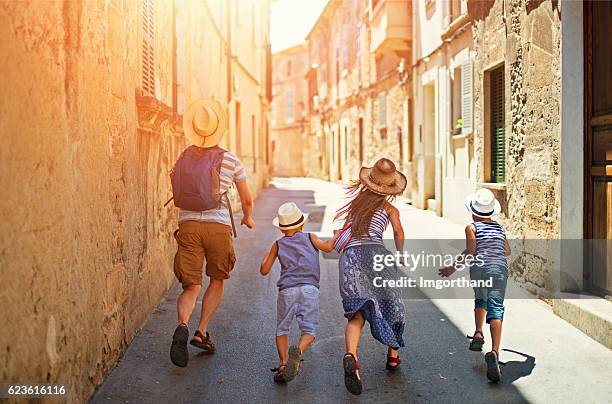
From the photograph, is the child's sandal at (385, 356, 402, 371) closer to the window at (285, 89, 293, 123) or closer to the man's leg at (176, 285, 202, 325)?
the man's leg at (176, 285, 202, 325)

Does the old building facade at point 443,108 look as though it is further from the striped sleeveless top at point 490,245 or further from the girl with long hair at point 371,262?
the girl with long hair at point 371,262

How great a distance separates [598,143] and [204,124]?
321 centimetres

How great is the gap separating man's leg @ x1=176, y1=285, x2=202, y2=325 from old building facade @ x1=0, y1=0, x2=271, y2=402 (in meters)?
0.40

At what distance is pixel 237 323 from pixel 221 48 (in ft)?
30.5

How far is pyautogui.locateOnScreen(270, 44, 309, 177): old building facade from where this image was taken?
164 ft

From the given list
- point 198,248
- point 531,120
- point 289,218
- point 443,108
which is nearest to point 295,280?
point 289,218

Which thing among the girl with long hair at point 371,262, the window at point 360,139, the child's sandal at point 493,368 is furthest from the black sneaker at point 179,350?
the window at point 360,139

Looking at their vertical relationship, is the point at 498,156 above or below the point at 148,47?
below

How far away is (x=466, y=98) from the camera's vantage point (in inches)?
502

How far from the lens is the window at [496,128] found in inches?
384

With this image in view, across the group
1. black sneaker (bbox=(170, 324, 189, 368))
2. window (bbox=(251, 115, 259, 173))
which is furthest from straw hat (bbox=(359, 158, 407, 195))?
window (bbox=(251, 115, 259, 173))

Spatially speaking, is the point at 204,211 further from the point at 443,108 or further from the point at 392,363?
the point at 443,108

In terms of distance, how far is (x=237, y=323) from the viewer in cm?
620

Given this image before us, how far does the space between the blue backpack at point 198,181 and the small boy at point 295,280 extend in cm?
Answer: 60
